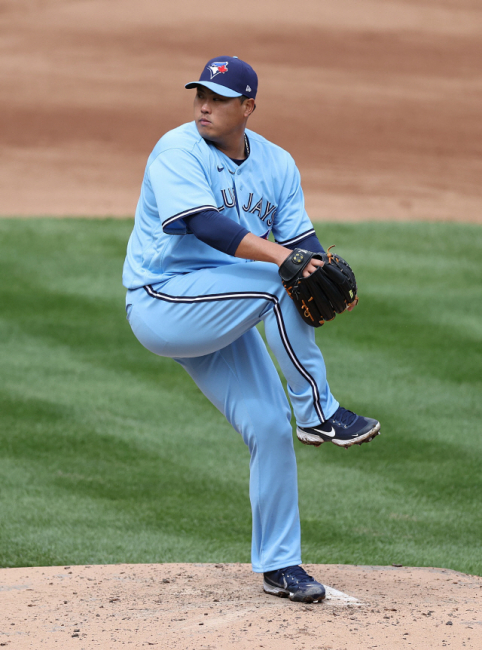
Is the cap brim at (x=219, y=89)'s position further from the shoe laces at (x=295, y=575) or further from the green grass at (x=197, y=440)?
the green grass at (x=197, y=440)

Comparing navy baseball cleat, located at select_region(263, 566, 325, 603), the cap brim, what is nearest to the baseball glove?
the cap brim

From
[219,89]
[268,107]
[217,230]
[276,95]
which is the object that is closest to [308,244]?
[217,230]

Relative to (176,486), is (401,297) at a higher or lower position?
higher

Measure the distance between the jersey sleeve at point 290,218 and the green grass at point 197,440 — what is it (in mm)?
1918

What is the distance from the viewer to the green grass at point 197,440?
5273 mm

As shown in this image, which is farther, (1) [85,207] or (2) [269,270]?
(1) [85,207]

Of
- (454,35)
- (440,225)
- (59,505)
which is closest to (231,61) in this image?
(59,505)

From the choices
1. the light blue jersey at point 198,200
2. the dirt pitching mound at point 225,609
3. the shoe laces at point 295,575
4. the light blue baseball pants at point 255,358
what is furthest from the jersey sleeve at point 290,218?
the dirt pitching mound at point 225,609

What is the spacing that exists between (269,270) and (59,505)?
264 cm

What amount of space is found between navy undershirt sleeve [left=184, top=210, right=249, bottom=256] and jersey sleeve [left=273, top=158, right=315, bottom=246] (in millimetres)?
509

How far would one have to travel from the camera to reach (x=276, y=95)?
1948 centimetres

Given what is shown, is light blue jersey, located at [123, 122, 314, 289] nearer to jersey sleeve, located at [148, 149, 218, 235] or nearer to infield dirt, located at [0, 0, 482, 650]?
jersey sleeve, located at [148, 149, 218, 235]

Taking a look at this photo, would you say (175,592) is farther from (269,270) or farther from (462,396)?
(462,396)

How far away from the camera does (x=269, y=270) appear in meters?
3.57
